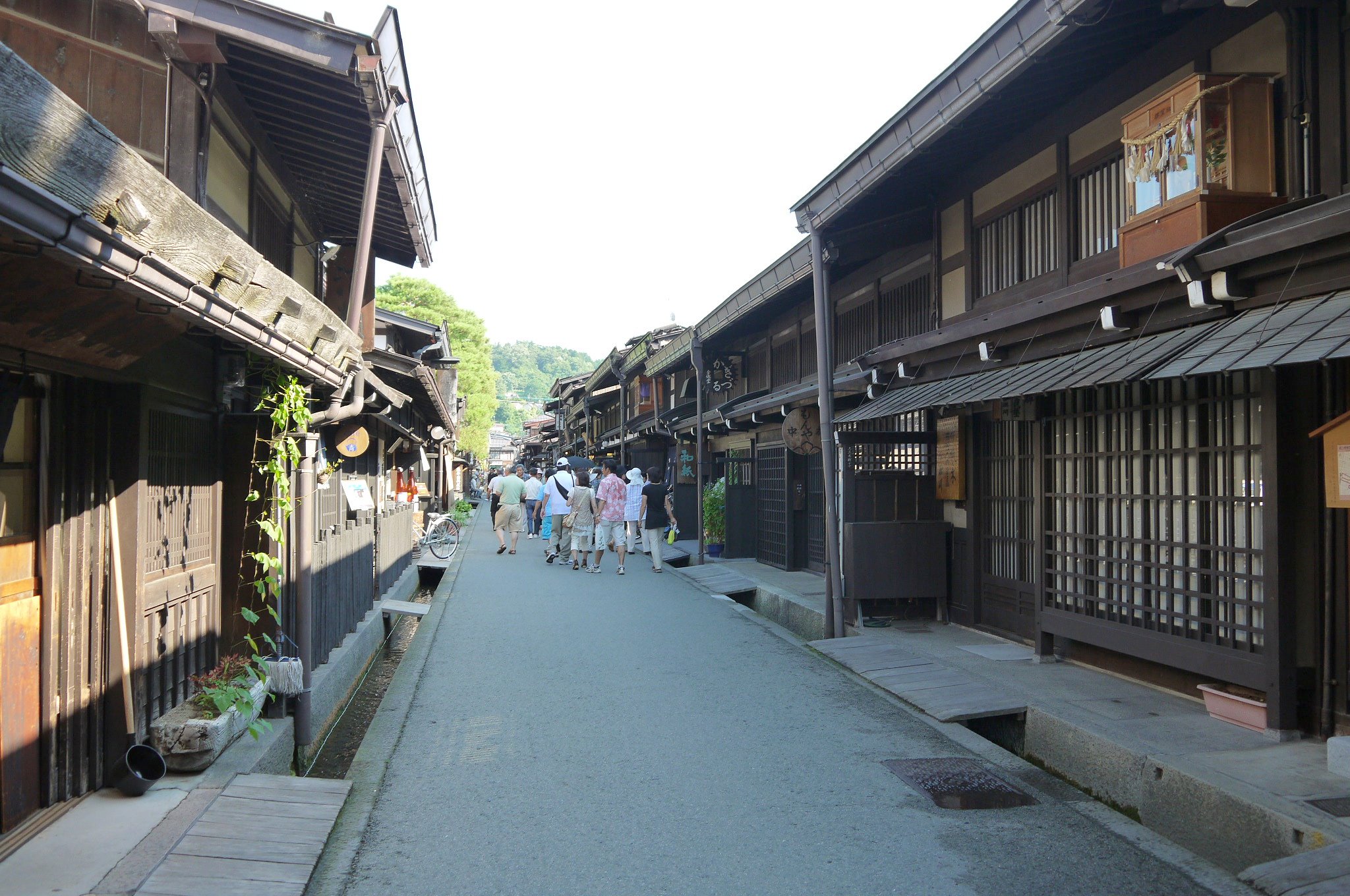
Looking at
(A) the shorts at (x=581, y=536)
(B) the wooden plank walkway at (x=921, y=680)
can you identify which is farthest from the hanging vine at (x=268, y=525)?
(A) the shorts at (x=581, y=536)

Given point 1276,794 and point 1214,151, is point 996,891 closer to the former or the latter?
point 1276,794

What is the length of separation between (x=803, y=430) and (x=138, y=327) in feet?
34.4

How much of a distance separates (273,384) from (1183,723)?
7.07 meters

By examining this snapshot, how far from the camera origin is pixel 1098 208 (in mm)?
8195

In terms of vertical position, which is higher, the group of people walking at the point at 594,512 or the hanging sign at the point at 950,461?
the hanging sign at the point at 950,461

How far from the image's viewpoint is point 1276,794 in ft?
15.5

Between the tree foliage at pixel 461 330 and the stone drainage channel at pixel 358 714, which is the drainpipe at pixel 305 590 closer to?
the stone drainage channel at pixel 358 714

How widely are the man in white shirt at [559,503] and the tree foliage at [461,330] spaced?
86.0 feet

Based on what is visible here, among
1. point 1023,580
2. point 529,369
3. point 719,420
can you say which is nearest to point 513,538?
point 719,420

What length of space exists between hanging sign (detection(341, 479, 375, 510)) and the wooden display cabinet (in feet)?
28.8

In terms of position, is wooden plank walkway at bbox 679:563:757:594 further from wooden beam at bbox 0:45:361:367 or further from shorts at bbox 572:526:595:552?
wooden beam at bbox 0:45:361:367

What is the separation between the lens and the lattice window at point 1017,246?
354 inches

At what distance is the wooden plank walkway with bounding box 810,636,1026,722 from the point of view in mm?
7242

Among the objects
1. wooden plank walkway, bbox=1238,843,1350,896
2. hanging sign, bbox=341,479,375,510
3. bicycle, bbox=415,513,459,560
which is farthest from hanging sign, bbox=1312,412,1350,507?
bicycle, bbox=415,513,459,560
